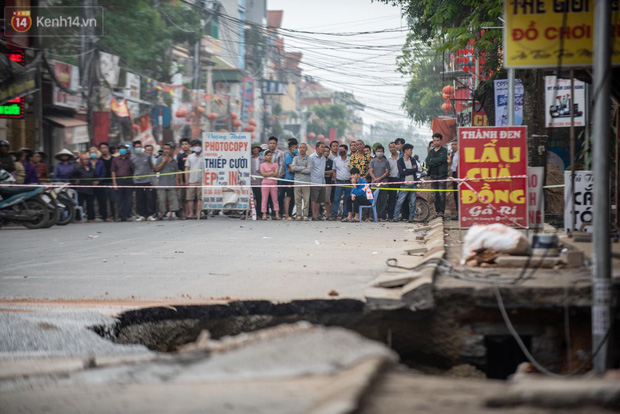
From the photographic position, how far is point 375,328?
6059mm

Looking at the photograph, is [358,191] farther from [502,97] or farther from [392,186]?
[502,97]

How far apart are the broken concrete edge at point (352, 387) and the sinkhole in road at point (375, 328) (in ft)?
5.97

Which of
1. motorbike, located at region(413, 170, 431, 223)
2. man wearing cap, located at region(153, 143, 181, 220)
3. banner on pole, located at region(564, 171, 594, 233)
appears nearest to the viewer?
banner on pole, located at region(564, 171, 594, 233)

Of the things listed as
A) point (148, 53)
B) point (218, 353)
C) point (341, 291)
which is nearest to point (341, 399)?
point (218, 353)

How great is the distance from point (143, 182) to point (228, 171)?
212 centimetres

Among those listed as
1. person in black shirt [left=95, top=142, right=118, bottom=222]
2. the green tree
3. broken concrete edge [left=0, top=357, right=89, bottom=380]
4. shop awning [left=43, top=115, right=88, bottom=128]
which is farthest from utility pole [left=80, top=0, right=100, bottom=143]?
the green tree

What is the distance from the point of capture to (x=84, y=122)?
29.5 m

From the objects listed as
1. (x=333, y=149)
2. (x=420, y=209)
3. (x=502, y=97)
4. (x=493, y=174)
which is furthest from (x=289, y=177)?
(x=493, y=174)

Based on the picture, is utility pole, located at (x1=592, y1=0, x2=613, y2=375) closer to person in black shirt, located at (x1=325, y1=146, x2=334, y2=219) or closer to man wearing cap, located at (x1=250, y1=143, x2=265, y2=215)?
person in black shirt, located at (x1=325, y1=146, x2=334, y2=219)

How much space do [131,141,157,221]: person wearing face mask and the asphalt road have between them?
8.24ft

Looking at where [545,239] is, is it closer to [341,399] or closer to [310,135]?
[341,399]

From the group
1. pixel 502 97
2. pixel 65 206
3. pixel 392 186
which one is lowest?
pixel 65 206

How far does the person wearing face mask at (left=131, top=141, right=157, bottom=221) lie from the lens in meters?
18.9

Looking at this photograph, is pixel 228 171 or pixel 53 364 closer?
pixel 53 364
